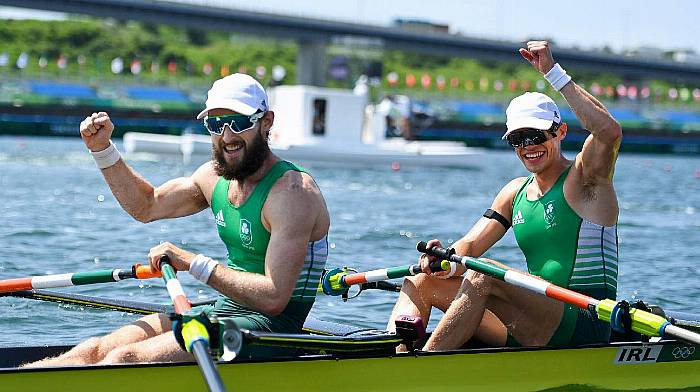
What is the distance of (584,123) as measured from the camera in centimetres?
620

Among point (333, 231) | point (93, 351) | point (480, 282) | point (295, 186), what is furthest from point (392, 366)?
point (333, 231)

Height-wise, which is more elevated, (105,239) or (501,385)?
(501,385)

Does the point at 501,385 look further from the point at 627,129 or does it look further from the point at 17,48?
the point at 17,48

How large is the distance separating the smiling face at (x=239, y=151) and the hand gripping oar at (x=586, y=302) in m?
1.47

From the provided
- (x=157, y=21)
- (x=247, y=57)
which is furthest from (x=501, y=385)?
(x=247, y=57)

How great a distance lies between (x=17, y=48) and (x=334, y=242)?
68.0 metres

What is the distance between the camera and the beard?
5.68 metres

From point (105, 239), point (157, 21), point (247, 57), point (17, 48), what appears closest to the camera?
point (105, 239)

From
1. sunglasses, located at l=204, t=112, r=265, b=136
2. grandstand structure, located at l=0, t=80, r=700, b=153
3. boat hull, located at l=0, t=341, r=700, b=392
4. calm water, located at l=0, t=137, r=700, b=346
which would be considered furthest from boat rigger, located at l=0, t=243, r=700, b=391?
grandstand structure, located at l=0, t=80, r=700, b=153

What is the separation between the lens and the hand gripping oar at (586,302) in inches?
232

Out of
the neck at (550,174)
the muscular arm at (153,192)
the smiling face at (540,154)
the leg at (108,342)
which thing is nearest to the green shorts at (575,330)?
the neck at (550,174)

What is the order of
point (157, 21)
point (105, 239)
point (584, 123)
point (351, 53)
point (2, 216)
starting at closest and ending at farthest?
point (584, 123)
point (105, 239)
point (2, 216)
point (157, 21)
point (351, 53)

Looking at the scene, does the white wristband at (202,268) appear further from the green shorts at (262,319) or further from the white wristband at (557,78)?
the white wristband at (557,78)

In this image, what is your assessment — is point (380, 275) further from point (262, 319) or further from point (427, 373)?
point (262, 319)
